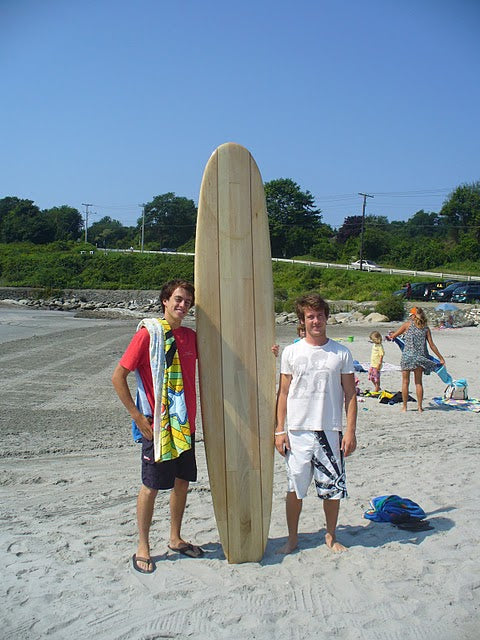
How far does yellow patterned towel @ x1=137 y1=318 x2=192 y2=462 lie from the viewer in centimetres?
345

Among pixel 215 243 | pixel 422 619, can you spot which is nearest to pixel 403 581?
pixel 422 619

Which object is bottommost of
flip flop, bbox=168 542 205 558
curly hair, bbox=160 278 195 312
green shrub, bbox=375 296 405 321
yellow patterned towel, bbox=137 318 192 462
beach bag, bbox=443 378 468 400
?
green shrub, bbox=375 296 405 321

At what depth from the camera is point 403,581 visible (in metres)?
3.47

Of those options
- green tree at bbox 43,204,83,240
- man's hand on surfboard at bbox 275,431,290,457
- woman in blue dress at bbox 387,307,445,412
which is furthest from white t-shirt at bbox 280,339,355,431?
green tree at bbox 43,204,83,240

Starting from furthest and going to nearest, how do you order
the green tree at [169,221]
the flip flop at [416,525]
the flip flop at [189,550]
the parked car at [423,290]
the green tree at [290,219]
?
the green tree at [169,221]
the green tree at [290,219]
the parked car at [423,290]
the flip flop at [416,525]
the flip flop at [189,550]

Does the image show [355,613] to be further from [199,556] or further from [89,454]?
[89,454]

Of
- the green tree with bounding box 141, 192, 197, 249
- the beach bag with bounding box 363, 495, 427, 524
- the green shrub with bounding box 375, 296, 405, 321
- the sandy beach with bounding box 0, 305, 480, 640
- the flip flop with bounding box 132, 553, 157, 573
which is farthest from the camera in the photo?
the green tree with bounding box 141, 192, 197, 249

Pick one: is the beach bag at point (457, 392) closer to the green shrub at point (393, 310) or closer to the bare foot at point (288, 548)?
the bare foot at point (288, 548)

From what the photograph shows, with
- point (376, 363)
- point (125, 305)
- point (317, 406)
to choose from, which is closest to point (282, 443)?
point (317, 406)

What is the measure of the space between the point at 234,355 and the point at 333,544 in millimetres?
1269

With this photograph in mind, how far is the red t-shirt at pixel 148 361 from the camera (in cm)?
350

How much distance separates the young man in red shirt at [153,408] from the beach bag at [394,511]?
4.36ft

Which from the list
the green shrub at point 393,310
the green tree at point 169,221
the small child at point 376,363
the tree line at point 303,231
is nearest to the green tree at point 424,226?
the tree line at point 303,231

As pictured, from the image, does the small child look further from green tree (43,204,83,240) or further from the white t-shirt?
green tree (43,204,83,240)
